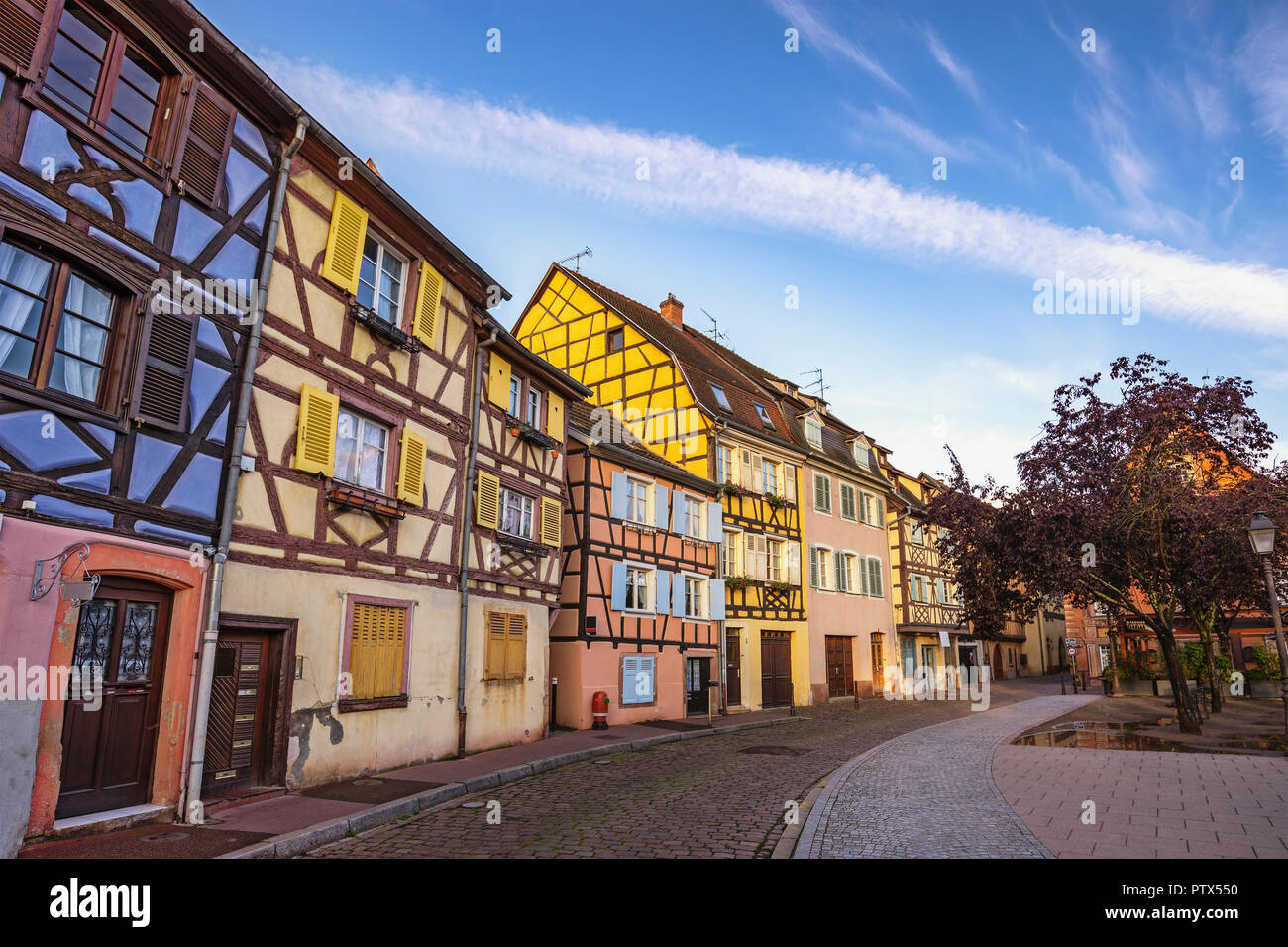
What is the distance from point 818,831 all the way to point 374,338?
894cm

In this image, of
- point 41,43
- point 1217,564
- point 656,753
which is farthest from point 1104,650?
point 41,43

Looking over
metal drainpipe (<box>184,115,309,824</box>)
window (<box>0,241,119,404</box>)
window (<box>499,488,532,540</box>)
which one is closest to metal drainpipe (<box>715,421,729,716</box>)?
window (<box>499,488,532,540</box>)

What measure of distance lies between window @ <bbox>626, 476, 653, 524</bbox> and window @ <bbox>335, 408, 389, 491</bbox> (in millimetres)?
9023

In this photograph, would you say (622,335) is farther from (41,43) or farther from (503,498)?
(41,43)

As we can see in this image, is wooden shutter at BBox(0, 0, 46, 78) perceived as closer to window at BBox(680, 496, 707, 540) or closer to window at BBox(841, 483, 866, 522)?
window at BBox(680, 496, 707, 540)

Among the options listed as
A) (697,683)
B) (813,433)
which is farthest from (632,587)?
(813,433)

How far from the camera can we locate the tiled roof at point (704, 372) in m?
25.3

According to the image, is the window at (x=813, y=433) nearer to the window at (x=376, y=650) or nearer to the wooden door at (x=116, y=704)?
the window at (x=376, y=650)

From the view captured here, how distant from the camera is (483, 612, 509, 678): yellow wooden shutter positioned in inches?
542

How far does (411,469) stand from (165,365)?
4235mm

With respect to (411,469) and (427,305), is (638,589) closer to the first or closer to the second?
(411,469)

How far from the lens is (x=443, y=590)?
12.7 m

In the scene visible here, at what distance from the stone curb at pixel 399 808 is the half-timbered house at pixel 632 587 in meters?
3.40

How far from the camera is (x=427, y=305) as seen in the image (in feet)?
41.7
